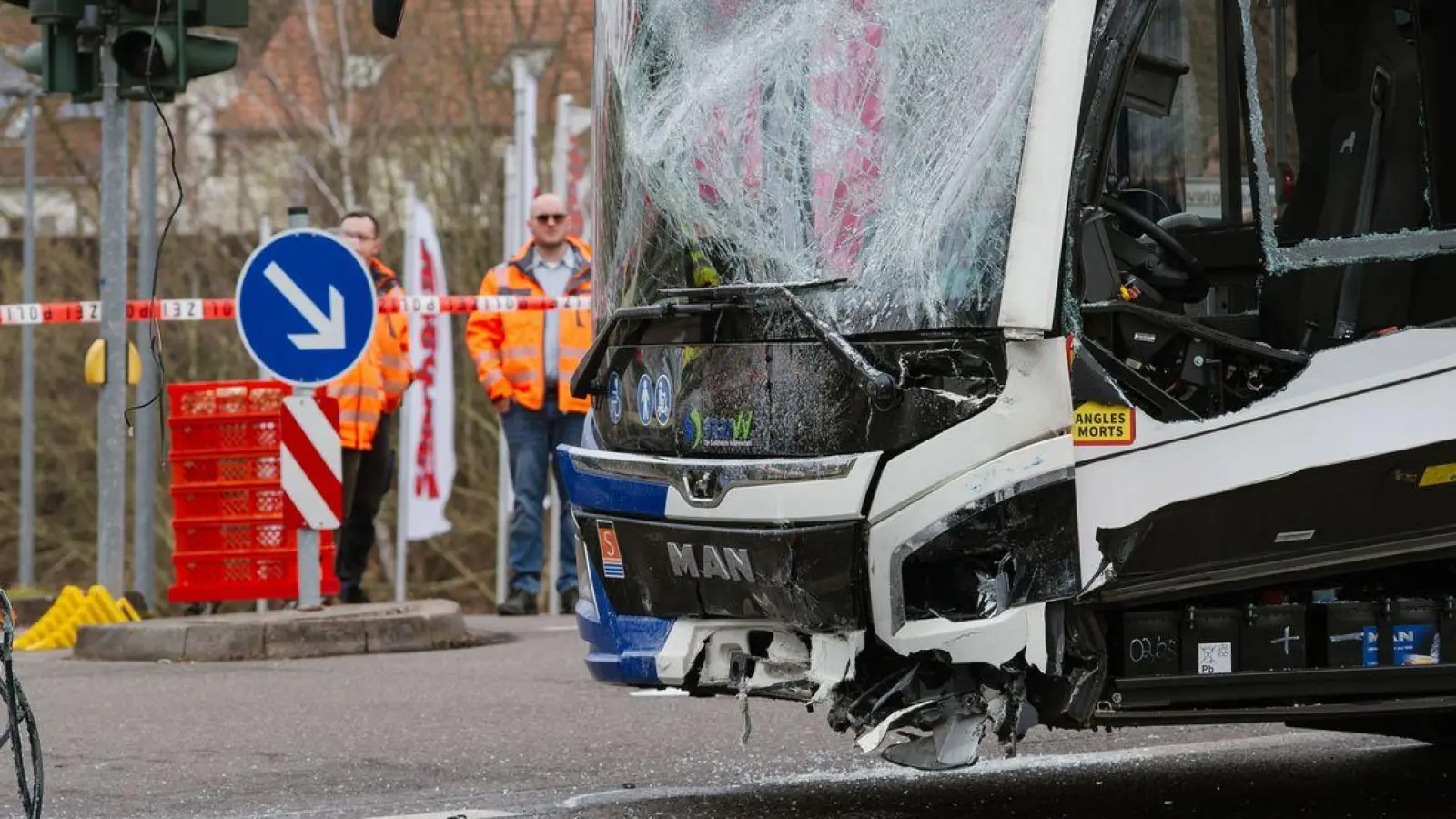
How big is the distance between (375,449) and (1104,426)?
8.89m

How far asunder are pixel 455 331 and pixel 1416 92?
21.5m

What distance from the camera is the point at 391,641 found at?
12461 millimetres

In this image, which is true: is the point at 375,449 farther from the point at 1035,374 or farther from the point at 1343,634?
the point at 1035,374

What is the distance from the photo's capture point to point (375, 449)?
14594mm

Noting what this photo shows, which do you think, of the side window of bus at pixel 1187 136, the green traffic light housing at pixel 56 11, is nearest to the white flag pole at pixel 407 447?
the green traffic light housing at pixel 56 11

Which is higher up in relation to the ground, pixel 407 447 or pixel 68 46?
pixel 68 46

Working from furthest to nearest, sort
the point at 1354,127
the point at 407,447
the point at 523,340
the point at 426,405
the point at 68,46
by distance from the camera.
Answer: the point at 426,405 → the point at 407,447 → the point at 523,340 → the point at 68,46 → the point at 1354,127

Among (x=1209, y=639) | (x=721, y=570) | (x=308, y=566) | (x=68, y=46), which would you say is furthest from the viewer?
(x=68, y=46)

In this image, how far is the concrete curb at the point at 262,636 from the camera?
12031mm

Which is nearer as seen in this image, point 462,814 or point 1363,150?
point 1363,150

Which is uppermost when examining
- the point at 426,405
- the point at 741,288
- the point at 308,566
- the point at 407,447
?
the point at 741,288

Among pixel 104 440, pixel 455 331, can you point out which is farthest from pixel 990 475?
pixel 455 331

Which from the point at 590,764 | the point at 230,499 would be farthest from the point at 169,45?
the point at 590,764

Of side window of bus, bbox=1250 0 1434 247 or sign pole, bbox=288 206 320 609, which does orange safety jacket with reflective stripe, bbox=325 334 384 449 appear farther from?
side window of bus, bbox=1250 0 1434 247
